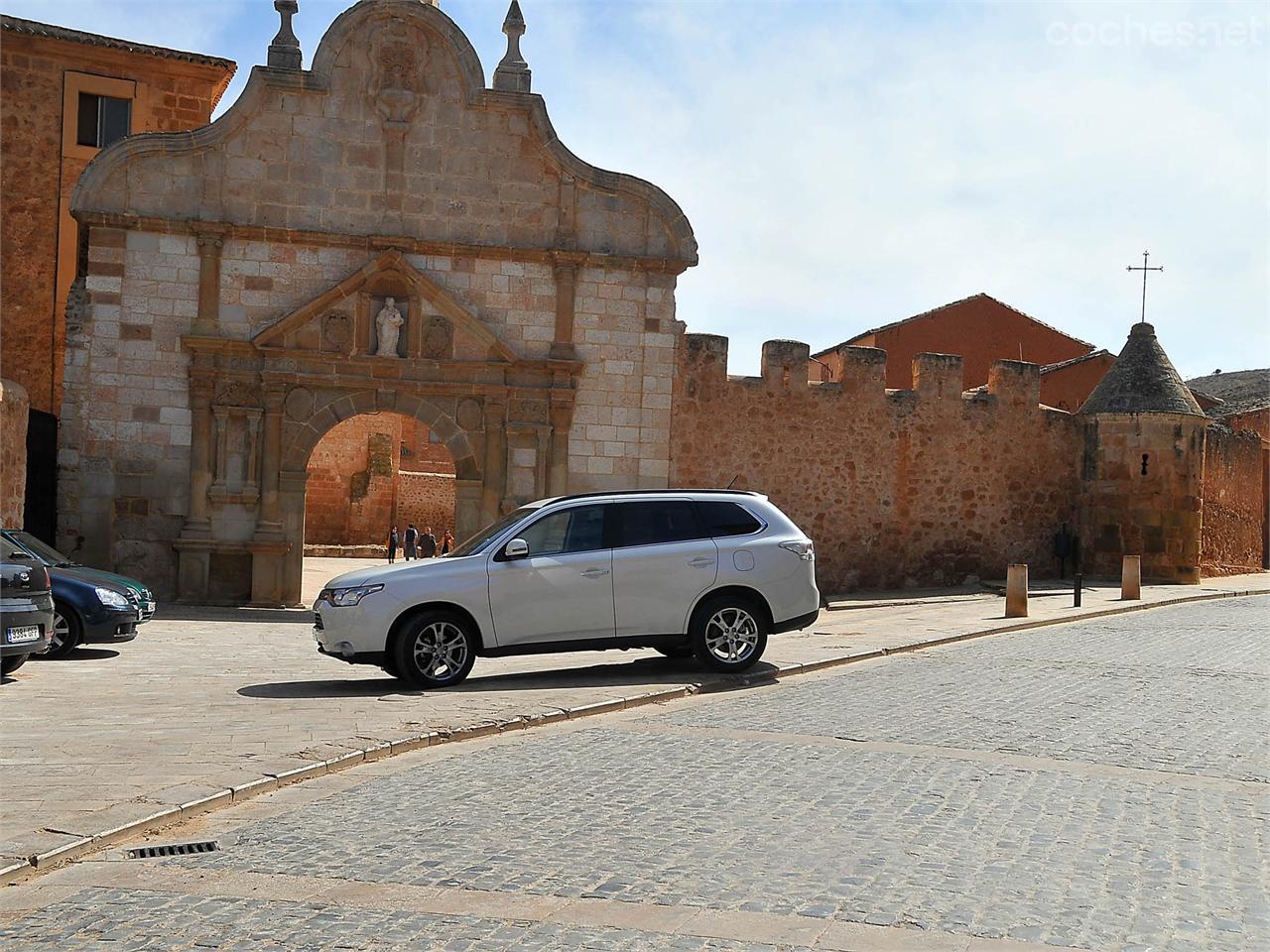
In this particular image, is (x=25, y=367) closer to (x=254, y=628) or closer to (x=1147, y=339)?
(x=254, y=628)

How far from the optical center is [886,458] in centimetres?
2566

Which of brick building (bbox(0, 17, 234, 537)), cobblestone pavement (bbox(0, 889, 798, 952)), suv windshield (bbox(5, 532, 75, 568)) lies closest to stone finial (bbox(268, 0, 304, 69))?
brick building (bbox(0, 17, 234, 537))

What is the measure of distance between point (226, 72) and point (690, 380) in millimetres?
12206

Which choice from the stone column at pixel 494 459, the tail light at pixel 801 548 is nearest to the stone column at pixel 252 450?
the stone column at pixel 494 459

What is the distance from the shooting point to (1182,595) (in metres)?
24.4

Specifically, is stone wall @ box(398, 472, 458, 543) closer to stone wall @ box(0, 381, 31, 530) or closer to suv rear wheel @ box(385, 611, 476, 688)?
stone wall @ box(0, 381, 31, 530)

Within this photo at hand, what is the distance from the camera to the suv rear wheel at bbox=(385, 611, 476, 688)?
11766mm

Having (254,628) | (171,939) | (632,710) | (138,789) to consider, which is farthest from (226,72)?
(171,939)

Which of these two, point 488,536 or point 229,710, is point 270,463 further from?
point 229,710

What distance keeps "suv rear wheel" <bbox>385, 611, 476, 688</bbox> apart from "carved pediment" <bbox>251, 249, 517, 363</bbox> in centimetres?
1025

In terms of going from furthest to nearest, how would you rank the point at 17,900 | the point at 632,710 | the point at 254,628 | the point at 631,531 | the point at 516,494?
the point at 516,494 < the point at 254,628 < the point at 631,531 < the point at 632,710 < the point at 17,900

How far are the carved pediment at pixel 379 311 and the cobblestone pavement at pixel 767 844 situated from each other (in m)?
11.9

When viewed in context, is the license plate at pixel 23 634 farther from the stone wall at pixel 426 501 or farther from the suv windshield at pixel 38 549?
the stone wall at pixel 426 501

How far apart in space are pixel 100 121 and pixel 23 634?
63.9ft
